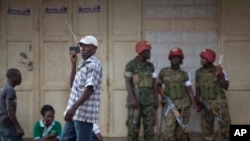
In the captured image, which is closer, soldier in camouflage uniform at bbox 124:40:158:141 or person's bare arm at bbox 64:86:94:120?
person's bare arm at bbox 64:86:94:120

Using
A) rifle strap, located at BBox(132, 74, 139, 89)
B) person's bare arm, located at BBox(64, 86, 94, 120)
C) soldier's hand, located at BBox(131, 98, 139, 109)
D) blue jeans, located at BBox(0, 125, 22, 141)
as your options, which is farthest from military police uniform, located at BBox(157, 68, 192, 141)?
person's bare arm, located at BBox(64, 86, 94, 120)

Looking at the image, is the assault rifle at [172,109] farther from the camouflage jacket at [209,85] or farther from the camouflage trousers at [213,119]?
the camouflage jacket at [209,85]

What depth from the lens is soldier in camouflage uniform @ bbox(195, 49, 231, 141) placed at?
10.5 meters

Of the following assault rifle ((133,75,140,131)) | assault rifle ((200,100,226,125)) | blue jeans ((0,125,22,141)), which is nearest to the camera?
blue jeans ((0,125,22,141))

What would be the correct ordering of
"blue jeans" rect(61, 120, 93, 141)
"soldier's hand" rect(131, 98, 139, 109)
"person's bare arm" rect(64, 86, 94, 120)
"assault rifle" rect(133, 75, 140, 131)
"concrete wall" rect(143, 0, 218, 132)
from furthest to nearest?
"concrete wall" rect(143, 0, 218, 132) < "assault rifle" rect(133, 75, 140, 131) < "soldier's hand" rect(131, 98, 139, 109) < "blue jeans" rect(61, 120, 93, 141) < "person's bare arm" rect(64, 86, 94, 120)

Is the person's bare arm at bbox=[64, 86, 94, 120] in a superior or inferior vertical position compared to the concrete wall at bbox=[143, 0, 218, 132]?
inferior

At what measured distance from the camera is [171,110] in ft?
34.3

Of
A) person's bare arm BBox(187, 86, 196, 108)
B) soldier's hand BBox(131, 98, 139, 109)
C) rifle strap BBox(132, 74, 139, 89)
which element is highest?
rifle strap BBox(132, 74, 139, 89)

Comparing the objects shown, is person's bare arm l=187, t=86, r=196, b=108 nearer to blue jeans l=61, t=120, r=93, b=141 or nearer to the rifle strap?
the rifle strap

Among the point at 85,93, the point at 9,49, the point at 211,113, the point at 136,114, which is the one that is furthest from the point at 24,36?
the point at 85,93

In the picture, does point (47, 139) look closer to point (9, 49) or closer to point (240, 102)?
point (9, 49)

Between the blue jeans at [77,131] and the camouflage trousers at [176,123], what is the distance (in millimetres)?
2973

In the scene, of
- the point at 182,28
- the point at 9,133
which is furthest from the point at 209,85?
the point at 9,133

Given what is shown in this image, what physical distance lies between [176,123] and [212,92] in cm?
73
